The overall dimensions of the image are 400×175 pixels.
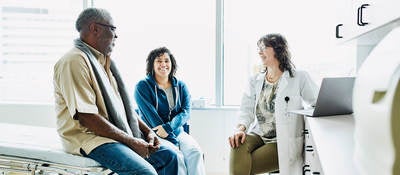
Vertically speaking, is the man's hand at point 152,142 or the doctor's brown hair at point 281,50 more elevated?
the doctor's brown hair at point 281,50

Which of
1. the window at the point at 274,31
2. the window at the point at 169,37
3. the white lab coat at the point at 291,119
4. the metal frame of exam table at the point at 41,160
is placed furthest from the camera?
the window at the point at 169,37

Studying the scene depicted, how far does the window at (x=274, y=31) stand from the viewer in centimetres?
302

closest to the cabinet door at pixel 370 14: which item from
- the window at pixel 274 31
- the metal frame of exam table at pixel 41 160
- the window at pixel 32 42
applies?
the window at pixel 274 31

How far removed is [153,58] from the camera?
2932 mm

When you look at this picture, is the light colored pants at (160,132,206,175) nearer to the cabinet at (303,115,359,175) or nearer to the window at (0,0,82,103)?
the cabinet at (303,115,359,175)

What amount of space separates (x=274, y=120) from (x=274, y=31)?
3.44 ft

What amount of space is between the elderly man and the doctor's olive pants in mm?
522

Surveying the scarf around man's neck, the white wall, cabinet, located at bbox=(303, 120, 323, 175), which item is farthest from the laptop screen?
the white wall

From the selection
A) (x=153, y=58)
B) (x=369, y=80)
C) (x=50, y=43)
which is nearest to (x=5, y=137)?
(x=153, y=58)

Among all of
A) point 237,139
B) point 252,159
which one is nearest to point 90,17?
point 237,139

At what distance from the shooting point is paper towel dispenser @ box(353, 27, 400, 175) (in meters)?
0.56

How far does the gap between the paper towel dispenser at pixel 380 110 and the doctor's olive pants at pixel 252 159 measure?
1724 mm

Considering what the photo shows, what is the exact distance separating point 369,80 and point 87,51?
164 centimetres

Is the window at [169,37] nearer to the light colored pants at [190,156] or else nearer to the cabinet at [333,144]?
the light colored pants at [190,156]
